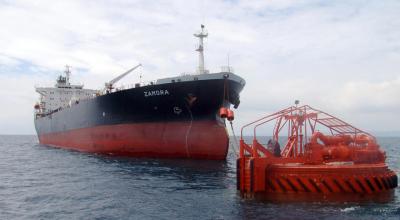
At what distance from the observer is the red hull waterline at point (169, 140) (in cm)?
3055

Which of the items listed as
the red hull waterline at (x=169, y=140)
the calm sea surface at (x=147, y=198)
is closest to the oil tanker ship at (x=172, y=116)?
the red hull waterline at (x=169, y=140)

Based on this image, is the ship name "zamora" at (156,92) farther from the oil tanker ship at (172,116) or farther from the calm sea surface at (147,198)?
the calm sea surface at (147,198)

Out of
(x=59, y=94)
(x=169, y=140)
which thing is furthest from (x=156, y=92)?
(x=59, y=94)

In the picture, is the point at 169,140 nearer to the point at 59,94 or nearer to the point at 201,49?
the point at 201,49

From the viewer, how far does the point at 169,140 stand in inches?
1235

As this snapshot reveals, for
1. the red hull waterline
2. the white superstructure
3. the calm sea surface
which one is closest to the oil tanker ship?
the red hull waterline

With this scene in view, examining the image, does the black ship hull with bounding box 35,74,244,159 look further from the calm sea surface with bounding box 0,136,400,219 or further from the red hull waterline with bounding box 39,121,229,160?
the calm sea surface with bounding box 0,136,400,219

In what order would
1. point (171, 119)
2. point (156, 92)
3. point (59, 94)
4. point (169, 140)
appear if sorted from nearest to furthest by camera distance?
point (169, 140)
point (171, 119)
point (156, 92)
point (59, 94)

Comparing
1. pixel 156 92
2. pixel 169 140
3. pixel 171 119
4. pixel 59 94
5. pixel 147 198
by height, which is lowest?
pixel 147 198

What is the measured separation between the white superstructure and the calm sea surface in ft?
126

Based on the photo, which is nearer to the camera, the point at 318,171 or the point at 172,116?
the point at 318,171

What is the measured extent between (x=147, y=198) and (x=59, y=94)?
171ft

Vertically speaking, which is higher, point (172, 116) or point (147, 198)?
point (172, 116)

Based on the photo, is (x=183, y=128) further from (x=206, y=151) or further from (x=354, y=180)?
(x=354, y=180)
